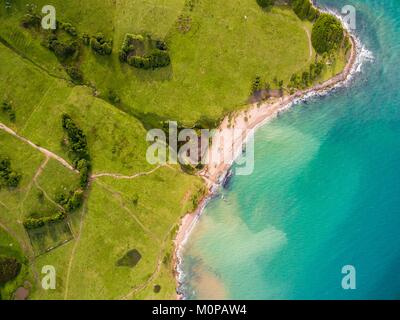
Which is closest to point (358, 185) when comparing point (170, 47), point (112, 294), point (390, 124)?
point (390, 124)

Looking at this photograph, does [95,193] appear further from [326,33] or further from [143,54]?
[326,33]

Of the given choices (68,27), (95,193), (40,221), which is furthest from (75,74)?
(40,221)

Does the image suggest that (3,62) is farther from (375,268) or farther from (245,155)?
(375,268)

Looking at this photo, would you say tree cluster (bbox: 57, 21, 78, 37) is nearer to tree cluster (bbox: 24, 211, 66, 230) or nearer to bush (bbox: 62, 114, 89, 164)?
bush (bbox: 62, 114, 89, 164)

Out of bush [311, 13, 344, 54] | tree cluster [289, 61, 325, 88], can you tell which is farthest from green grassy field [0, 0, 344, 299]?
bush [311, 13, 344, 54]

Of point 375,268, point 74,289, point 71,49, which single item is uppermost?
point 71,49
